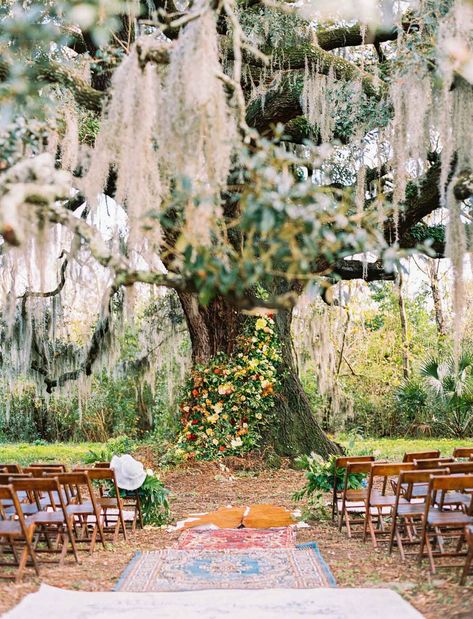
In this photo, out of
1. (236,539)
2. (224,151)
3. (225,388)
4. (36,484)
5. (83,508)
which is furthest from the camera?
(225,388)

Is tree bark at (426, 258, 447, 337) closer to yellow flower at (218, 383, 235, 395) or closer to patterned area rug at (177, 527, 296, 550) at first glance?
yellow flower at (218, 383, 235, 395)

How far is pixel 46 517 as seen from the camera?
5770 mm

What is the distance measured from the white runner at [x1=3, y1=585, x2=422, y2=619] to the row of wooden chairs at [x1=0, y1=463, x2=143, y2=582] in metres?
0.54

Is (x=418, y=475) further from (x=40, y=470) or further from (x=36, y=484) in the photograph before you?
(x=40, y=470)

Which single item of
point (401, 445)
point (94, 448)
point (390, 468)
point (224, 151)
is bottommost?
point (401, 445)

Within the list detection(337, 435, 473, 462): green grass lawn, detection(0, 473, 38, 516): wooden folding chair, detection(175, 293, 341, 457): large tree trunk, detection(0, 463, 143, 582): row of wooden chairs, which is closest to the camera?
detection(0, 463, 143, 582): row of wooden chairs

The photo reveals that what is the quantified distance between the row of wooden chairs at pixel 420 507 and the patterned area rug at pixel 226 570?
645mm

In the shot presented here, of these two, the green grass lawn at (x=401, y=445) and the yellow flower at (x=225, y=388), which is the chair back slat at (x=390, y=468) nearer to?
the yellow flower at (x=225, y=388)

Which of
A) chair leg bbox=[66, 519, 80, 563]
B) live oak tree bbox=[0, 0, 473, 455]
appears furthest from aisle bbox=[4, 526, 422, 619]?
live oak tree bbox=[0, 0, 473, 455]

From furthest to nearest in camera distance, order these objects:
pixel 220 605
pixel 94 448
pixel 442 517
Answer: pixel 94 448, pixel 442 517, pixel 220 605

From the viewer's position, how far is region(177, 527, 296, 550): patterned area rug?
20.6 feet

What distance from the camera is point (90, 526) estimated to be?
7.31 m

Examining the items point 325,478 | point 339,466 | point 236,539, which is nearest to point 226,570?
point 236,539

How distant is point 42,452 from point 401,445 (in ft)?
22.0
